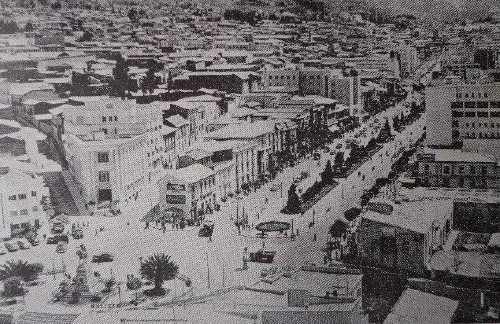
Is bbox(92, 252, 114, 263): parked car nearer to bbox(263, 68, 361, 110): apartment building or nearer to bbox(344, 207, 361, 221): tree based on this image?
bbox(344, 207, 361, 221): tree

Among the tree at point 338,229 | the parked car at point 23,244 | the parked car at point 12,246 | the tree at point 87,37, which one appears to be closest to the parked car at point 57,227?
the parked car at point 23,244

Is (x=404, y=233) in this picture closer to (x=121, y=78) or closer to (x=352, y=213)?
(x=352, y=213)

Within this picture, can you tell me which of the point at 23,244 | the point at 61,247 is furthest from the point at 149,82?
the point at 23,244

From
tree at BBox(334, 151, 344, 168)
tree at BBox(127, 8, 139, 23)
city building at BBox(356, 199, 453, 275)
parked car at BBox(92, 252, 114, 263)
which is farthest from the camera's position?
tree at BBox(127, 8, 139, 23)

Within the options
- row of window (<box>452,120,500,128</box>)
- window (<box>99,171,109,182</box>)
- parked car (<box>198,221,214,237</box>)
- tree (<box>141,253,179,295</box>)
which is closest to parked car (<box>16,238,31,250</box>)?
window (<box>99,171,109,182</box>)

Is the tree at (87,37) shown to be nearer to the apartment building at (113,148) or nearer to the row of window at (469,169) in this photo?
the apartment building at (113,148)
